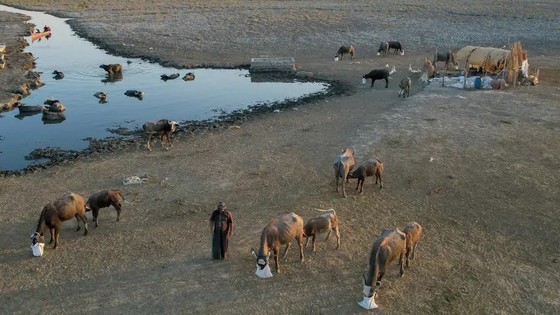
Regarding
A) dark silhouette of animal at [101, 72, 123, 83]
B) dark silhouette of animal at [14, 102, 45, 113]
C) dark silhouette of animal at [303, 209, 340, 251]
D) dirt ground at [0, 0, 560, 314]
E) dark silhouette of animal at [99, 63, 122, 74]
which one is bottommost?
dirt ground at [0, 0, 560, 314]

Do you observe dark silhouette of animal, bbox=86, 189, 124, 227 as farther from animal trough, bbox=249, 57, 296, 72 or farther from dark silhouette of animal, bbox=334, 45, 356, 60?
dark silhouette of animal, bbox=334, 45, 356, 60

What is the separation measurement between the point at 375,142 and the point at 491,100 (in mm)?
9135

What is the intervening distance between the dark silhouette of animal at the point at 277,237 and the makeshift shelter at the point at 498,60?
20172mm

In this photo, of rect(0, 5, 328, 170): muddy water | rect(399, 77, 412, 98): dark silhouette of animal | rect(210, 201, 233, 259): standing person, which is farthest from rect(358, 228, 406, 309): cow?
rect(399, 77, 412, 98): dark silhouette of animal

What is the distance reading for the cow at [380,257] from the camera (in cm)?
1159

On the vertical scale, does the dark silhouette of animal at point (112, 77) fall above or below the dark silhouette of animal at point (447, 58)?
below

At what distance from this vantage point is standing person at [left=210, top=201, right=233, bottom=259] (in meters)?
13.5

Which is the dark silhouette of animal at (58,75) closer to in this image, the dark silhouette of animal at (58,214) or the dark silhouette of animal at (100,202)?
the dark silhouette of animal at (100,202)

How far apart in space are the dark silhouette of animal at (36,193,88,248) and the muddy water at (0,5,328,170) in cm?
825

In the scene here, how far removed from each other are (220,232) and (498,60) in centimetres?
2425

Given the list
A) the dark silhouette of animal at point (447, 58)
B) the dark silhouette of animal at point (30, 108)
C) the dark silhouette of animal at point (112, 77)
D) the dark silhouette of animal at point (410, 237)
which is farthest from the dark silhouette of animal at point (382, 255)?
the dark silhouette of animal at point (112, 77)

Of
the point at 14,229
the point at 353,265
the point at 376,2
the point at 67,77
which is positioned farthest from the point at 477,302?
the point at 376,2

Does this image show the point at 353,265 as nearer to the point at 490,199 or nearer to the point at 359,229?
the point at 359,229

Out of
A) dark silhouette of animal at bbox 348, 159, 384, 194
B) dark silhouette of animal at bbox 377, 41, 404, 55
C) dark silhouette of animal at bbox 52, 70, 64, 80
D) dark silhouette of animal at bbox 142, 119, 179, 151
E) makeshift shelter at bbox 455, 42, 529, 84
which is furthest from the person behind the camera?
dark silhouette of animal at bbox 377, 41, 404, 55
